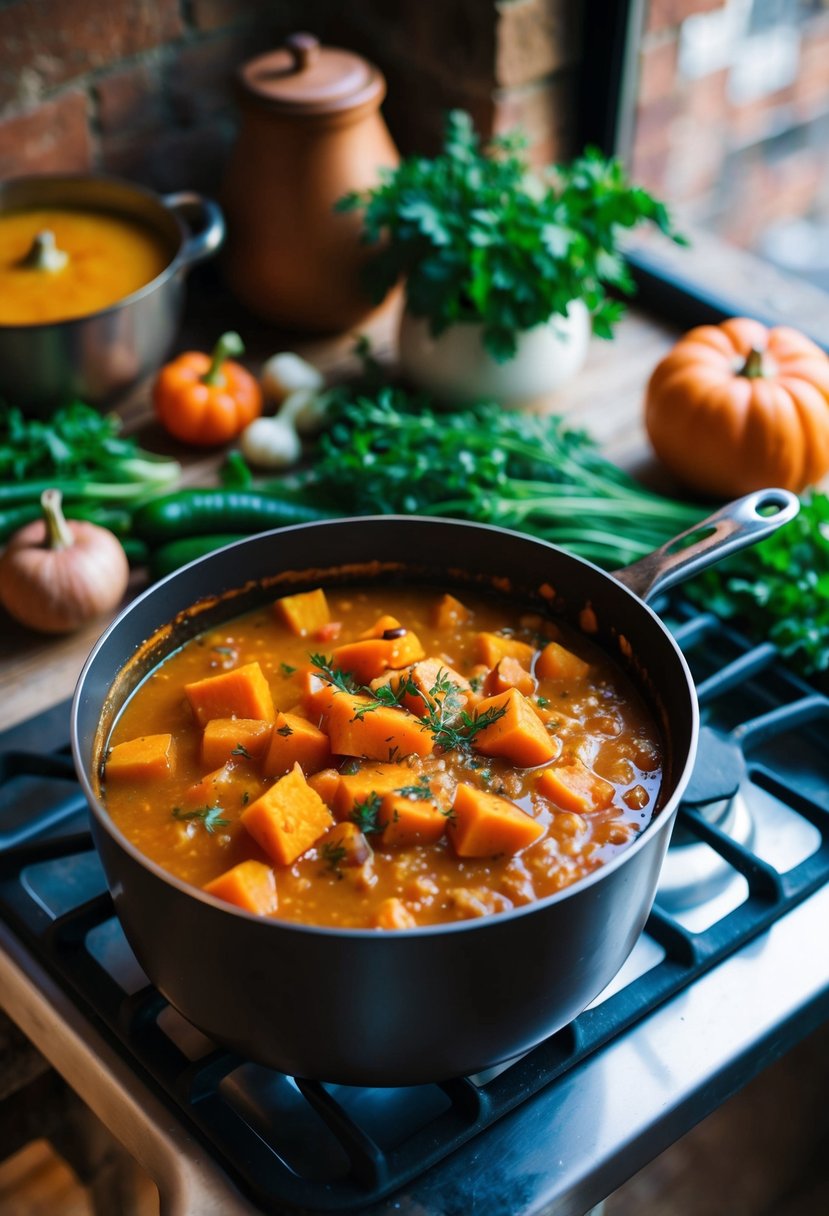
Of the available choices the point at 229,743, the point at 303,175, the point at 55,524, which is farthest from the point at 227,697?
the point at 303,175

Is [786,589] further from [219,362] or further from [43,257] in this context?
[43,257]

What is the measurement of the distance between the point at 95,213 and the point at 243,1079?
1.61 meters

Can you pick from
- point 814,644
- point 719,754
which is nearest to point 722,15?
point 814,644

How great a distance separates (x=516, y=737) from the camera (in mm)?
1335

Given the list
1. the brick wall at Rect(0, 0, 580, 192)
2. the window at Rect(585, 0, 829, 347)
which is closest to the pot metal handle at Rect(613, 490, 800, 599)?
the window at Rect(585, 0, 829, 347)

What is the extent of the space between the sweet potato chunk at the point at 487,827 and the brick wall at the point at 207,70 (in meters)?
1.66

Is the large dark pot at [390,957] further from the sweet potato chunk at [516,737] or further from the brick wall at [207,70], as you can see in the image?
the brick wall at [207,70]

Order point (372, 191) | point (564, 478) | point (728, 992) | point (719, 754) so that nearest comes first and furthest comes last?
point (728, 992) < point (719, 754) < point (564, 478) < point (372, 191)

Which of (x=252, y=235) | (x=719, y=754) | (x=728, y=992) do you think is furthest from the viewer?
(x=252, y=235)

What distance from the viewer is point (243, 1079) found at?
1325 mm

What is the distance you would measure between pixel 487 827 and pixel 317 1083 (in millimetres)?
303

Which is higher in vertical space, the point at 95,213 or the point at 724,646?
the point at 95,213

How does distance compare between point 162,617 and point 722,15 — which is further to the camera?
point 722,15

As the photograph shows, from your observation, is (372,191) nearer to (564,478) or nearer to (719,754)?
(564,478)
